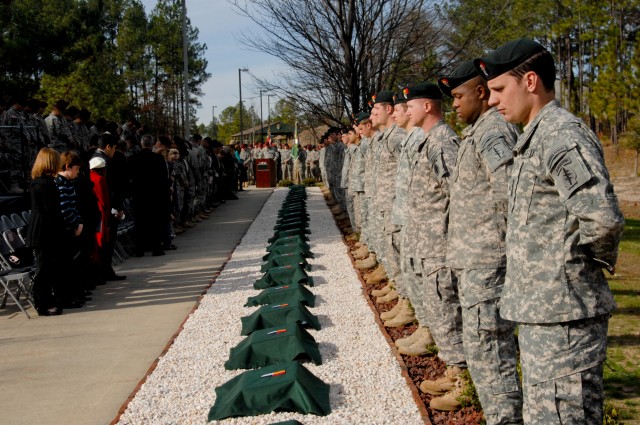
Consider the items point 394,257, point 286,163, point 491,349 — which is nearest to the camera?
point 491,349

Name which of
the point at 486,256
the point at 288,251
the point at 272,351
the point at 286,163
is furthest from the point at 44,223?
the point at 286,163

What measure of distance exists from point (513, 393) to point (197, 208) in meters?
16.8

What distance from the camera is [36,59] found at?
31500mm

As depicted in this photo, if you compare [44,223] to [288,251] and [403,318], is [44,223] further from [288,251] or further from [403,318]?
[288,251]

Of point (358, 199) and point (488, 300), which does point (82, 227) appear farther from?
point (488, 300)

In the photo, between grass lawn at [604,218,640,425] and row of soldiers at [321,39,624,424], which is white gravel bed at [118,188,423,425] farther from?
grass lawn at [604,218,640,425]

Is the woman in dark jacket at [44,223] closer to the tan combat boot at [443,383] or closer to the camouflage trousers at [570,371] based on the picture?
the tan combat boot at [443,383]

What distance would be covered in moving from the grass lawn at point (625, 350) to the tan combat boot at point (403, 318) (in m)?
1.88

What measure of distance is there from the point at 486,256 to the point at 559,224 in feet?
3.74

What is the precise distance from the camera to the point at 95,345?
7352mm

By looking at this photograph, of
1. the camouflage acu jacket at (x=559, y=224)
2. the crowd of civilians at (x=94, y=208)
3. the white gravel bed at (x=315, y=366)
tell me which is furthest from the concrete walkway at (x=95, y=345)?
the camouflage acu jacket at (x=559, y=224)

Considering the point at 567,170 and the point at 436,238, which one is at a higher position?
the point at 567,170

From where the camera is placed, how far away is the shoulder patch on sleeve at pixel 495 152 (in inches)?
164

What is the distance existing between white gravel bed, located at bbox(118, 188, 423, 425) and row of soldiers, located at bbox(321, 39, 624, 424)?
1.18 ft
